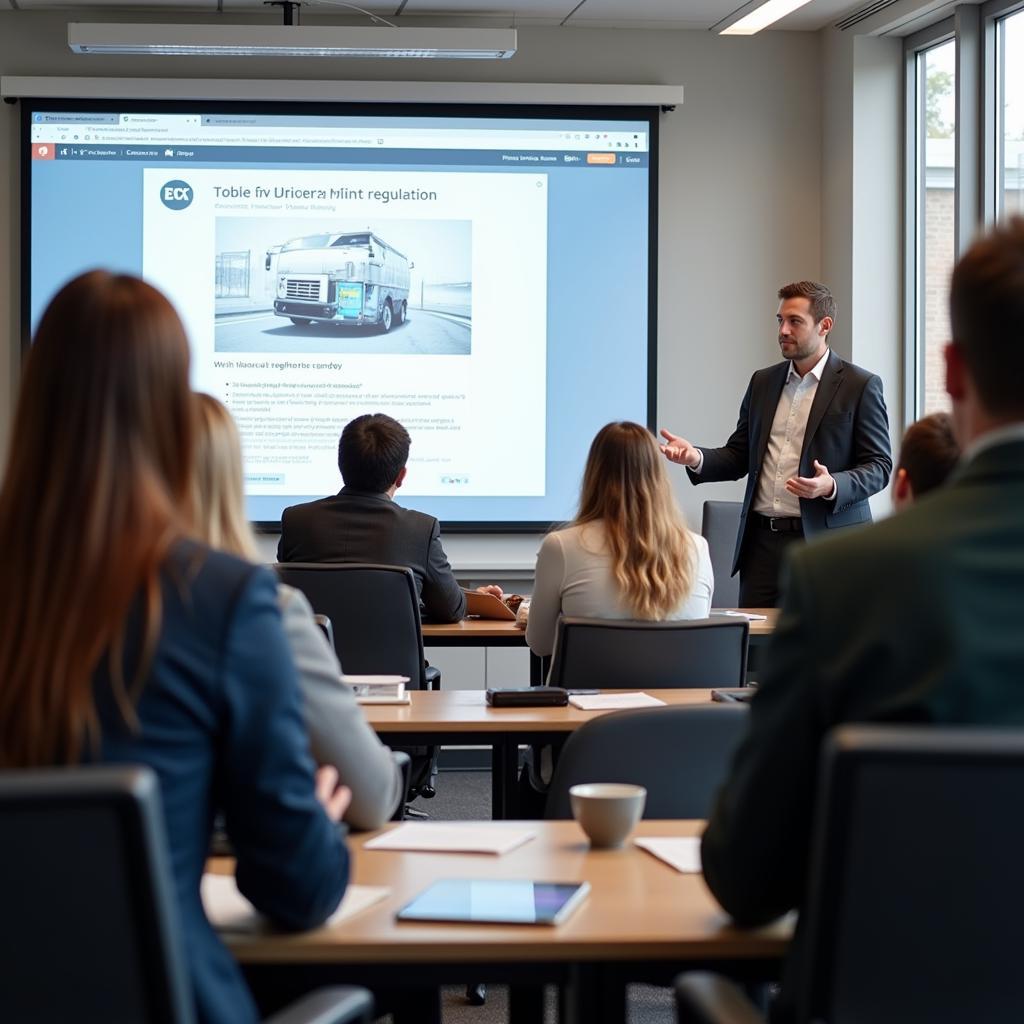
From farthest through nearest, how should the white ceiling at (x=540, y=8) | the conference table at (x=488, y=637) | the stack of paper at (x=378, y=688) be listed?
the white ceiling at (x=540, y=8) < the conference table at (x=488, y=637) < the stack of paper at (x=378, y=688)

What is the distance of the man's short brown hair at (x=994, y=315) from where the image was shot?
119 cm

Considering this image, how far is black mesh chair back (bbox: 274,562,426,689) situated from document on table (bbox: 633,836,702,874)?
1.96 m

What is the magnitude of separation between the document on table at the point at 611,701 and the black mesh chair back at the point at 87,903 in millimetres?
1652

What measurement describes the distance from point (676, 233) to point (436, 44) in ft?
4.80

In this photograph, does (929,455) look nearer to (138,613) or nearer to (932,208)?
(138,613)

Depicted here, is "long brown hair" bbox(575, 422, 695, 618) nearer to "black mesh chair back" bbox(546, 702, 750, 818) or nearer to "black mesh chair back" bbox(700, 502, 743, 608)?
"black mesh chair back" bbox(546, 702, 750, 818)

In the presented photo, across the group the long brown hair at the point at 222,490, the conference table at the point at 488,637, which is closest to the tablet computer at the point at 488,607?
the conference table at the point at 488,637

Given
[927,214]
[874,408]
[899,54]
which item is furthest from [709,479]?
[899,54]

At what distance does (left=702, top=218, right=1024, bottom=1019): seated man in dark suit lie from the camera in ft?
3.87

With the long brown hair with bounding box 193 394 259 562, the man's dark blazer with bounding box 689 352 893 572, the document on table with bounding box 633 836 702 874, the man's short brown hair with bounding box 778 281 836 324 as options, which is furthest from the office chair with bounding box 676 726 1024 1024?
the man's short brown hair with bounding box 778 281 836 324

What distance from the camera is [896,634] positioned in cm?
118

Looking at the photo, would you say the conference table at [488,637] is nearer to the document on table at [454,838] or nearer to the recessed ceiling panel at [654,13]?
the document on table at [454,838]

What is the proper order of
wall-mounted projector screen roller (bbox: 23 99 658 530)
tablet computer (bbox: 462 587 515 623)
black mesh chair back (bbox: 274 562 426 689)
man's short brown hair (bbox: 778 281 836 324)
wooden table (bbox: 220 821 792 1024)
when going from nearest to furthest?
wooden table (bbox: 220 821 792 1024) < black mesh chair back (bbox: 274 562 426 689) < tablet computer (bbox: 462 587 515 623) < man's short brown hair (bbox: 778 281 836 324) < wall-mounted projector screen roller (bbox: 23 99 658 530)

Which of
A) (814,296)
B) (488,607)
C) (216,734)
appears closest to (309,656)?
(216,734)
